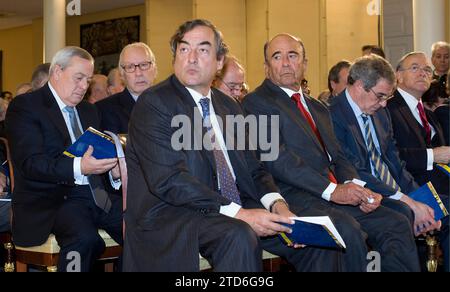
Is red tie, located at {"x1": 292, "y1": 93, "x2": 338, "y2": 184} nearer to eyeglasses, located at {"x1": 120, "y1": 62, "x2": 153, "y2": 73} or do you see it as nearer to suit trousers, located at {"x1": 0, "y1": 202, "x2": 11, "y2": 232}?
eyeglasses, located at {"x1": 120, "y1": 62, "x2": 153, "y2": 73}

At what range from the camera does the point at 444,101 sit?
5816 millimetres

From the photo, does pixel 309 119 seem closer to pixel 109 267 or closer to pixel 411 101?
pixel 411 101

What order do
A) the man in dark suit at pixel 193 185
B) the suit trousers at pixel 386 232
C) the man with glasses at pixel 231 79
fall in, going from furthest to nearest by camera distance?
the man with glasses at pixel 231 79 < the suit trousers at pixel 386 232 < the man in dark suit at pixel 193 185

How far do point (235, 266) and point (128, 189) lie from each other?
0.68 metres

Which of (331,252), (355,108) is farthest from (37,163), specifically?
(355,108)

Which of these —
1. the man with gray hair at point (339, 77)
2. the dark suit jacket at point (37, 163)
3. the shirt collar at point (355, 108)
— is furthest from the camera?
the man with gray hair at point (339, 77)

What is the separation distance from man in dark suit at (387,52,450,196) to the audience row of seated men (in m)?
0.01

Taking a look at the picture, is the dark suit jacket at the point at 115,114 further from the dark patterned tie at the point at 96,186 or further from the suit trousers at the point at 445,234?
the suit trousers at the point at 445,234

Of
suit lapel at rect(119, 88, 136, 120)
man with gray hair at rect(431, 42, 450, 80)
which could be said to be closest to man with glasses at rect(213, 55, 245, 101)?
Result: suit lapel at rect(119, 88, 136, 120)

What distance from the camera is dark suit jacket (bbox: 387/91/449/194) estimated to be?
4.86m

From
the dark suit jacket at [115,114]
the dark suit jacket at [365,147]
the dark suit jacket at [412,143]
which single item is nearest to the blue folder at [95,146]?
the dark suit jacket at [115,114]

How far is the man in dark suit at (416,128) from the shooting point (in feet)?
15.9
